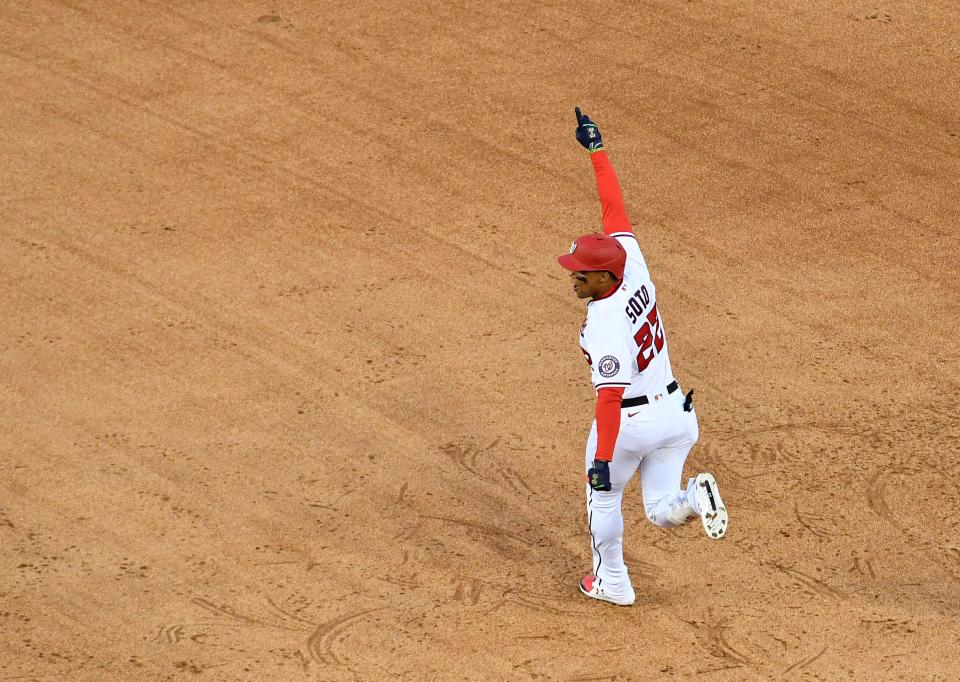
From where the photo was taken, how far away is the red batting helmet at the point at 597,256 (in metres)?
6.69

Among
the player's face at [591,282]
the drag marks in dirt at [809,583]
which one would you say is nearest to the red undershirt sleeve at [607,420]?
the player's face at [591,282]

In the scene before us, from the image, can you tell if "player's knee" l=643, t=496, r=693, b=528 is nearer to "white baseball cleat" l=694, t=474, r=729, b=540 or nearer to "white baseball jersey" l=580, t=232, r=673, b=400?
"white baseball cleat" l=694, t=474, r=729, b=540

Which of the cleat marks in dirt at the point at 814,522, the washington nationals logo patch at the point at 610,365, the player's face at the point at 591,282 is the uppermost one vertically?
the player's face at the point at 591,282

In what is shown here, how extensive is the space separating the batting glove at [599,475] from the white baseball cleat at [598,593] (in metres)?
1.01

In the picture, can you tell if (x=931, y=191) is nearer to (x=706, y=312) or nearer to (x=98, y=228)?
(x=706, y=312)

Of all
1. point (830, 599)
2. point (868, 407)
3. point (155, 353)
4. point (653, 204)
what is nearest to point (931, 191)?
point (653, 204)

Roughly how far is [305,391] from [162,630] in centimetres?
264

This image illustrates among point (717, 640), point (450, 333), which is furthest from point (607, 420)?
point (450, 333)

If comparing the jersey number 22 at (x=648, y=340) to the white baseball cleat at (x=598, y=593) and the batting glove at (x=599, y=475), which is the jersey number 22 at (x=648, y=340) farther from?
the white baseball cleat at (x=598, y=593)

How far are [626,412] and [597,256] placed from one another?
34.3 inches

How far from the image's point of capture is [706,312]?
415 inches

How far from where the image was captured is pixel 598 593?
7.48 meters

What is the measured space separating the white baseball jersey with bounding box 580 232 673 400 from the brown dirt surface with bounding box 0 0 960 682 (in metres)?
1.47

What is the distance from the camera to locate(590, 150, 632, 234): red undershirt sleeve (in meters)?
7.48
